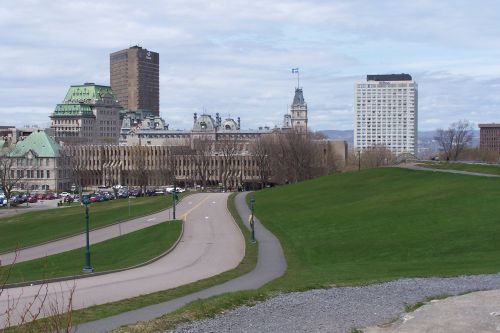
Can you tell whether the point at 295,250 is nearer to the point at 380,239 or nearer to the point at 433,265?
the point at 380,239

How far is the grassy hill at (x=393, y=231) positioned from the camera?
2597 centimetres

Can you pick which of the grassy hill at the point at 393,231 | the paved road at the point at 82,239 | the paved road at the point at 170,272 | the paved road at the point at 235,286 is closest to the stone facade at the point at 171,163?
the paved road at the point at 82,239

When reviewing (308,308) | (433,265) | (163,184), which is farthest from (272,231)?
(163,184)

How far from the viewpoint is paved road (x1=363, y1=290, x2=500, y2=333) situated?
15.8m

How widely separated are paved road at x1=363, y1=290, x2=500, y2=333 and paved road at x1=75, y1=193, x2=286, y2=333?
627cm

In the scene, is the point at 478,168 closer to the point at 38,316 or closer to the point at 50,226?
the point at 50,226

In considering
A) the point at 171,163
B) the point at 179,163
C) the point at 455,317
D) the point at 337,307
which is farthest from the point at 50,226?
the point at 179,163

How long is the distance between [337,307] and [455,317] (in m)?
3.15

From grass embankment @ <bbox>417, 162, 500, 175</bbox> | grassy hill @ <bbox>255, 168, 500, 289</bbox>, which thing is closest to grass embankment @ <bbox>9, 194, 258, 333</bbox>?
grassy hill @ <bbox>255, 168, 500, 289</bbox>

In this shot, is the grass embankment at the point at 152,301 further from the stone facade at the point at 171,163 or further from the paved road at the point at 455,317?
the stone facade at the point at 171,163

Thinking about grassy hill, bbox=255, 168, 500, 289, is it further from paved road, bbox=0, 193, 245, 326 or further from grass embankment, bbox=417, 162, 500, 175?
grass embankment, bbox=417, 162, 500, 175

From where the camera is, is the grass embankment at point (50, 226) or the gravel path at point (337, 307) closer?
the gravel path at point (337, 307)

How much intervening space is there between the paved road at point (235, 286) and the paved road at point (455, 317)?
247 inches

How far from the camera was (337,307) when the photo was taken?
18328 millimetres
